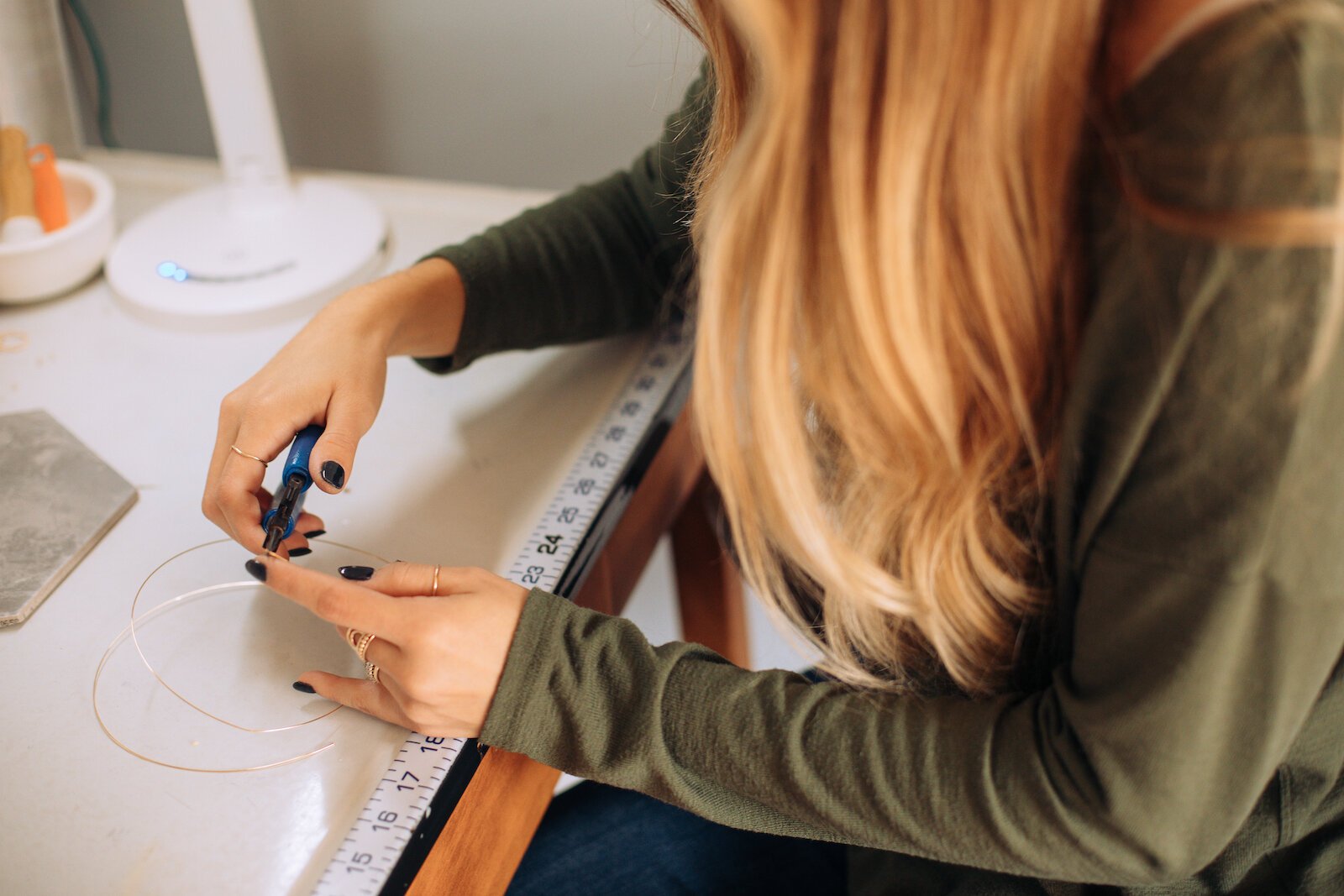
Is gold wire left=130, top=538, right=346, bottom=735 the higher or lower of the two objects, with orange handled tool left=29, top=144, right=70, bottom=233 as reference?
lower

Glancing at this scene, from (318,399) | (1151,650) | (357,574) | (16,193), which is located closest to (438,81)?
(16,193)

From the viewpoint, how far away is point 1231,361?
13.8 inches

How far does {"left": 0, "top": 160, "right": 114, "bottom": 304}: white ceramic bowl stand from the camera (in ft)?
2.63

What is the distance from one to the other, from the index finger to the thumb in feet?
0.28

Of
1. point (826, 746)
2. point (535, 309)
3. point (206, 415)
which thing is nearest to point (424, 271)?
point (535, 309)

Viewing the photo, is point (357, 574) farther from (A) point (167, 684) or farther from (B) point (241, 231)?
(B) point (241, 231)

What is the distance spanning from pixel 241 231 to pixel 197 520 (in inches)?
14.2

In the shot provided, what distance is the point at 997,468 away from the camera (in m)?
0.46

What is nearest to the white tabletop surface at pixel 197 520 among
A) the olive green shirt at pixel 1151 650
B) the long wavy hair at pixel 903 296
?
the olive green shirt at pixel 1151 650

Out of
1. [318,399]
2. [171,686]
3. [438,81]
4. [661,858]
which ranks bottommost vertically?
[661,858]

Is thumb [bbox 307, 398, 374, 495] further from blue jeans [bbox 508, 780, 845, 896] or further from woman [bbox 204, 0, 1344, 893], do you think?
blue jeans [bbox 508, 780, 845, 896]

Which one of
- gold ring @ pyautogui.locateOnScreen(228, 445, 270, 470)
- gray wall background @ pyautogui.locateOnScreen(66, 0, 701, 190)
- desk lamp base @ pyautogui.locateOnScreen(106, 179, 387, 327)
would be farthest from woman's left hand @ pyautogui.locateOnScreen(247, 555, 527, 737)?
gray wall background @ pyautogui.locateOnScreen(66, 0, 701, 190)

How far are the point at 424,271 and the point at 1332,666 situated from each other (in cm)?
59

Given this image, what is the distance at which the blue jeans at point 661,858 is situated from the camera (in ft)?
2.24
